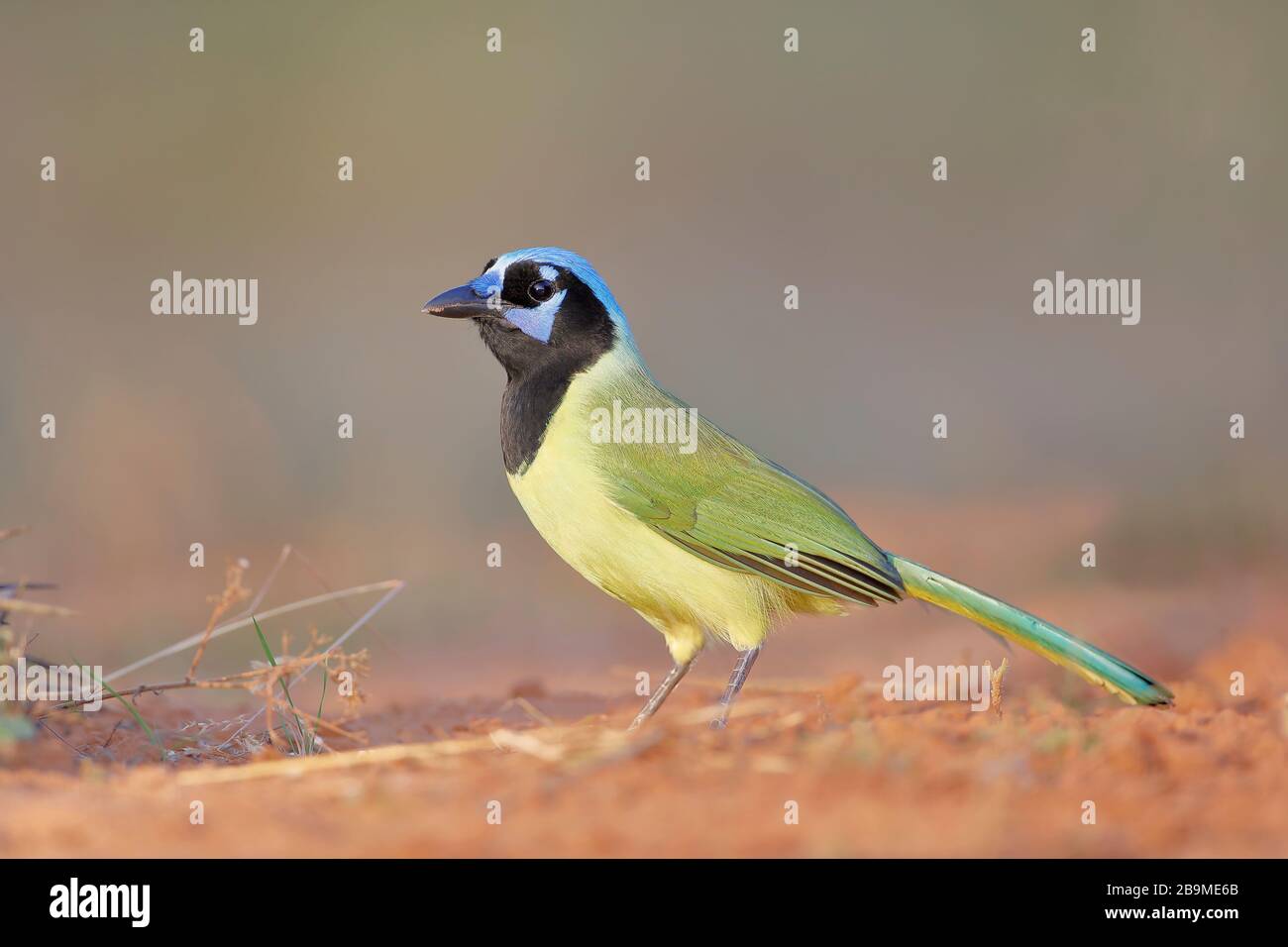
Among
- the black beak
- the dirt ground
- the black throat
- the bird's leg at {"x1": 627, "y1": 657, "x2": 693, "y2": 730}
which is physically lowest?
the dirt ground

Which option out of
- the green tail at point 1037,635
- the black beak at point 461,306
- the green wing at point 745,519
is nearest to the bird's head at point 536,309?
the black beak at point 461,306

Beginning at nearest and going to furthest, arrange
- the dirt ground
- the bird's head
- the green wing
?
1. the dirt ground
2. the green wing
3. the bird's head

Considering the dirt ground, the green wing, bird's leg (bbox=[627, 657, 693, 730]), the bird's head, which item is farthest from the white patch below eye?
the dirt ground

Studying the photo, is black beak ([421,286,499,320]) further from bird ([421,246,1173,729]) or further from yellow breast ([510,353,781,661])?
yellow breast ([510,353,781,661])

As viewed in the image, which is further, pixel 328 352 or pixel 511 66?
pixel 511 66
